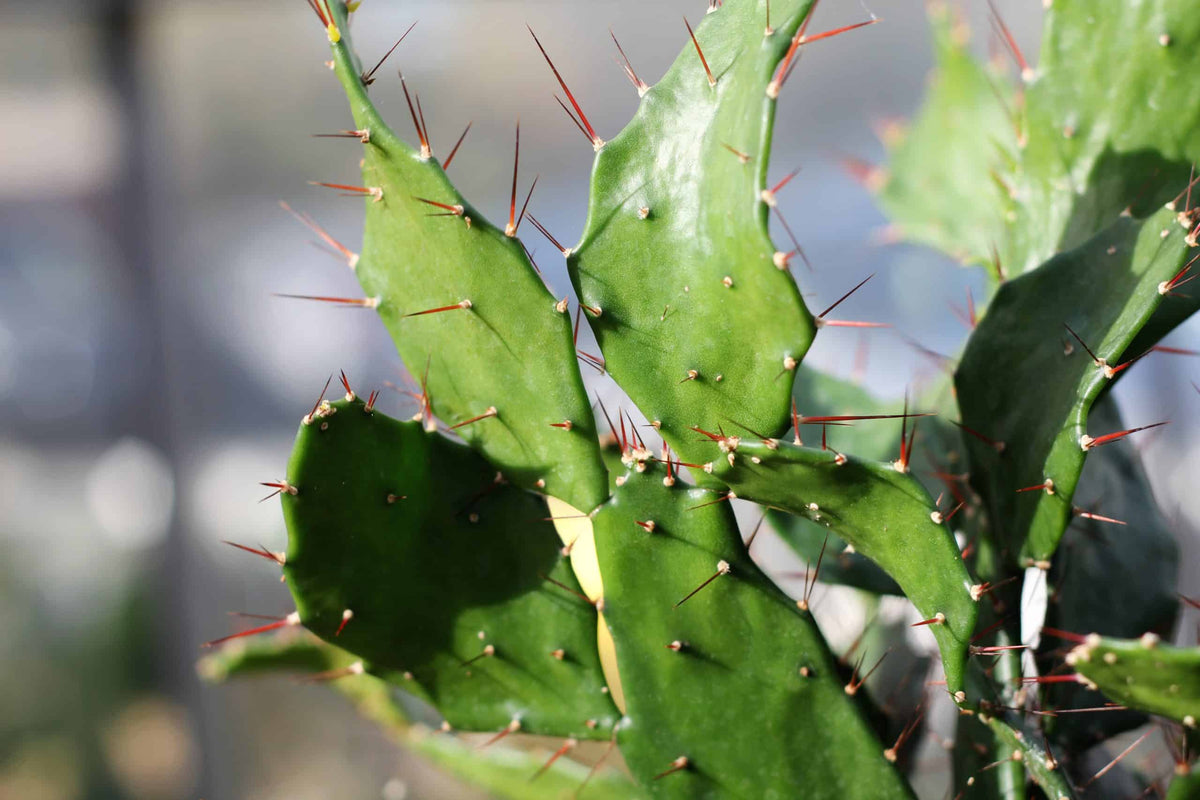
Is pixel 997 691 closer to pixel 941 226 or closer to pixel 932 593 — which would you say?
pixel 932 593

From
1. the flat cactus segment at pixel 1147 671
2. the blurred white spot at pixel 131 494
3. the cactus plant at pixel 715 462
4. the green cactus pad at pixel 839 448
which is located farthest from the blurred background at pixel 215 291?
the flat cactus segment at pixel 1147 671

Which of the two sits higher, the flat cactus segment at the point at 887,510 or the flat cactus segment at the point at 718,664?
the flat cactus segment at the point at 887,510

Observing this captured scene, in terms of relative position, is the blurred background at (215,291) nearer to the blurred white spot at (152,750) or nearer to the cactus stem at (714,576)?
the blurred white spot at (152,750)

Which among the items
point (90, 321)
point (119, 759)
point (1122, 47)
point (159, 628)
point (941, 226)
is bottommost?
point (119, 759)

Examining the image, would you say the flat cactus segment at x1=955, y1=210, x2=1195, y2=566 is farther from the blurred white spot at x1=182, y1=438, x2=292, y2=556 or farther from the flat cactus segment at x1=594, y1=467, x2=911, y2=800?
the blurred white spot at x1=182, y1=438, x2=292, y2=556

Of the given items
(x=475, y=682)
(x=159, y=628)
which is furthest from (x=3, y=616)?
(x=475, y=682)

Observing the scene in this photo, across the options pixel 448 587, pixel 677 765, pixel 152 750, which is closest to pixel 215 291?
pixel 152 750

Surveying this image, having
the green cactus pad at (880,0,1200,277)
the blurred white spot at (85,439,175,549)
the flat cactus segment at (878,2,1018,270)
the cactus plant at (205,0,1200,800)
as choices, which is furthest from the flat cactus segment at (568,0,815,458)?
the blurred white spot at (85,439,175,549)

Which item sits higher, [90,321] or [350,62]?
[350,62]
